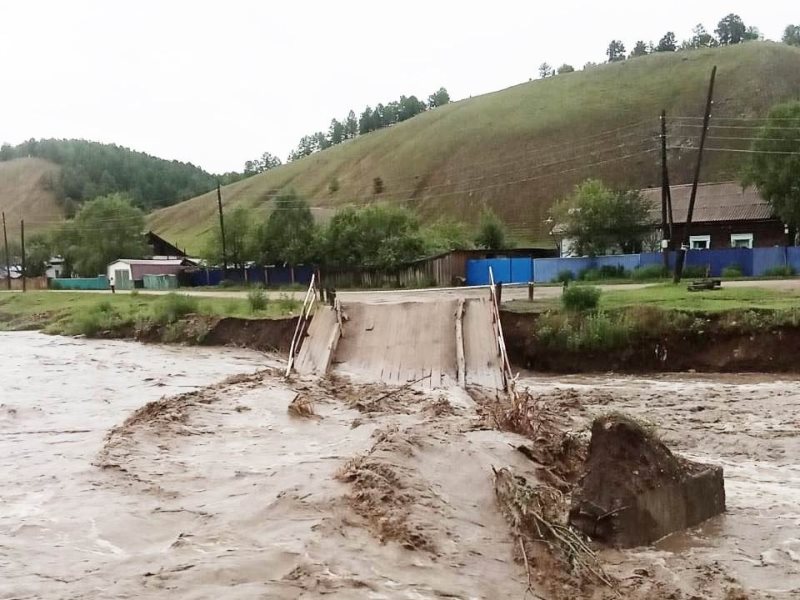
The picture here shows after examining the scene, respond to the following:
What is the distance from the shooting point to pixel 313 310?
1853 cm

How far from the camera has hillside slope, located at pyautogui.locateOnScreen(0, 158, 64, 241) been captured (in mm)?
121500

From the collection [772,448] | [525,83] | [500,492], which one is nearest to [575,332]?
[772,448]

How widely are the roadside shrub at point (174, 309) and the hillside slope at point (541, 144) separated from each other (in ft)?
131

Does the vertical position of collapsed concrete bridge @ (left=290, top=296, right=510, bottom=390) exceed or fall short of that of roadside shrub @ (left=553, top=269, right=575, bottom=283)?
it falls short

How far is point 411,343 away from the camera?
51.2 feet

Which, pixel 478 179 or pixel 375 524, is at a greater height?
pixel 478 179

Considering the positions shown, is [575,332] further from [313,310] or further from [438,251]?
[438,251]

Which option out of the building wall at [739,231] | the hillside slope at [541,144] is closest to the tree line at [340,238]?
the building wall at [739,231]

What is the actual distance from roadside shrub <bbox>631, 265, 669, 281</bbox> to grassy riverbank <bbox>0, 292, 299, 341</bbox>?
15.9 meters

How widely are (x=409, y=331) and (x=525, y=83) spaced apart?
9743 cm

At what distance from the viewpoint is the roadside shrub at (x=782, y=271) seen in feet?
102

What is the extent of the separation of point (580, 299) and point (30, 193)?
432ft

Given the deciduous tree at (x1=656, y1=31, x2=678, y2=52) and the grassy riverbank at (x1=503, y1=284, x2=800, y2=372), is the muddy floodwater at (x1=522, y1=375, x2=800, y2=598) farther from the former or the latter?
the deciduous tree at (x1=656, y1=31, x2=678, y2=52)

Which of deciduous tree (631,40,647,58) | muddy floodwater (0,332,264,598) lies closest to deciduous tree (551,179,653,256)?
muddy floodwater (0,332,264,598)
